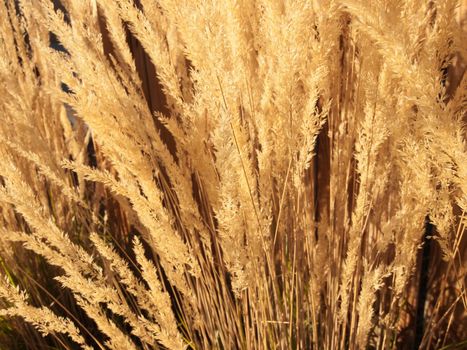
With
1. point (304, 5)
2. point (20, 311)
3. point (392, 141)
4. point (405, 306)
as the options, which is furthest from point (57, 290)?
point (304, 5)

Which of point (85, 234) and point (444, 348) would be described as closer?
point (444, 348)

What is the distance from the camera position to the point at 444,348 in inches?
60.5

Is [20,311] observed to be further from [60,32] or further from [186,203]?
[60,32]

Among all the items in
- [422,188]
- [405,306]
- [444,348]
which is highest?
[422,188]

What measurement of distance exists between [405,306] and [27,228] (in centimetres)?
155

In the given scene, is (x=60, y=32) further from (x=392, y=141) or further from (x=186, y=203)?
(x=392, y=141)

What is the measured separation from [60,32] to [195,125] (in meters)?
0.39

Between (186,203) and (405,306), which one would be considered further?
(405,306)

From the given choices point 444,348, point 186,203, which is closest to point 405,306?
point 444,348

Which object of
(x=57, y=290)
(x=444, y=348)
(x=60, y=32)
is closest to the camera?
(x=60, y=32)

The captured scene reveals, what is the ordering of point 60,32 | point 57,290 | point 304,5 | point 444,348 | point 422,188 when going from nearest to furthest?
point 304,5 < point 422,188 < point 60,32 < point 444,348 < point 57,290

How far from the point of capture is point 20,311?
1.09 meters

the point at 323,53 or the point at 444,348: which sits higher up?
the point at 323,53

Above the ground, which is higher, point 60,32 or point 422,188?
point 60,32
